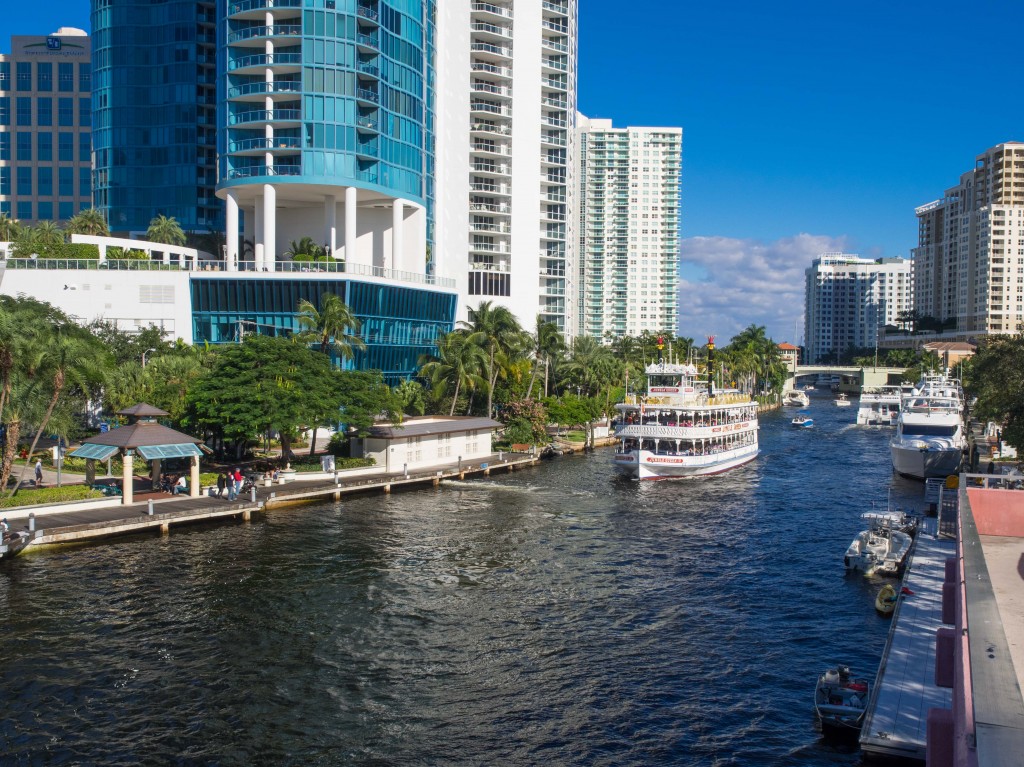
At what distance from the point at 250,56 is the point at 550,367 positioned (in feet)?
178

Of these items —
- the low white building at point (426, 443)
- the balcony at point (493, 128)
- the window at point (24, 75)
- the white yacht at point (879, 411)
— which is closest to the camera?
the low white building at point (426, 443)

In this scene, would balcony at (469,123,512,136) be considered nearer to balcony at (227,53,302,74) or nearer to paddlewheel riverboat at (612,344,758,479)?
balcony at (227,53,302,74)

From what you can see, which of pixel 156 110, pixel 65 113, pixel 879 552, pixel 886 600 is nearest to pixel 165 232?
pixel 156 110

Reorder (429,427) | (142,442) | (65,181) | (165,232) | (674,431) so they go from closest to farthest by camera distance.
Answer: (142,442), (429,427), (674,431), (165,232), (65,181)

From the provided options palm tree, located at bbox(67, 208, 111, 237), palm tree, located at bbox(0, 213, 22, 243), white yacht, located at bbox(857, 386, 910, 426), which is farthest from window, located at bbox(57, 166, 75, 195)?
white yacht, located at bbox(857, 386, 910, 426)

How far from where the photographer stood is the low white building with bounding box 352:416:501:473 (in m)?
73.4

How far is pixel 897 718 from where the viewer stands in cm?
2538

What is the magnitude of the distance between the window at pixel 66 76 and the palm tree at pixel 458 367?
11331cm

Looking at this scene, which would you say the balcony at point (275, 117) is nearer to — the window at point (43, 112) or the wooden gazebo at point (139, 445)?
the wooden gazebo at point (139, 445)

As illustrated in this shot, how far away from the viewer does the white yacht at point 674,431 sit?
79.1 m

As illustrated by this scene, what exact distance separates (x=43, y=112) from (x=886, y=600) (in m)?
170

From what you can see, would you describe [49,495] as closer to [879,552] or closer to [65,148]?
[879,552]

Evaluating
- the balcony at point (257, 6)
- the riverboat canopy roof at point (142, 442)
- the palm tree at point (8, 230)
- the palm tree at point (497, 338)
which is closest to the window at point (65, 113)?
the palm tree at point (8, 230)

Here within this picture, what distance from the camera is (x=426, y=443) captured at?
3044 inches
